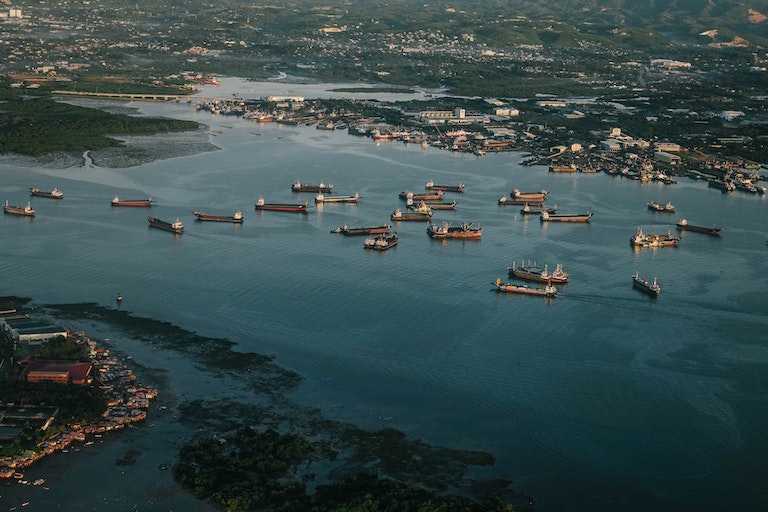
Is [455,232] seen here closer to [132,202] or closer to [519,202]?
[519,202]

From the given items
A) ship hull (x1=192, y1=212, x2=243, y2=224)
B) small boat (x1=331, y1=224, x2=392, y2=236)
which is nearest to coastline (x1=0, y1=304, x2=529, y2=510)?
small boat (x1=331, y1=224, x2=392, y2=236)

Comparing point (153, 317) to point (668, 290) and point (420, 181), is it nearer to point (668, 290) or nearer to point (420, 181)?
point (668, 290)

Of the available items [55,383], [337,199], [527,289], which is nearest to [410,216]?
[337,199]

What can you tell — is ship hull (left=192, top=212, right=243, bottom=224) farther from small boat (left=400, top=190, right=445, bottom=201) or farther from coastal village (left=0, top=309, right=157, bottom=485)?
coastal village (left=0, top=309, right=157, bottom=485)

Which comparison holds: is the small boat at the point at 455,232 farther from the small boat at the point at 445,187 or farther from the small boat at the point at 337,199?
the small boat at the point at 445,187

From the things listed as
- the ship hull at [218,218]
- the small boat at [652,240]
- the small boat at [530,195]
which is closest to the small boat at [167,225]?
the ship hull at [218,218]

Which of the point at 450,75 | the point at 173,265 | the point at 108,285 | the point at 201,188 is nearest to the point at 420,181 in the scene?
the point at 201,188
